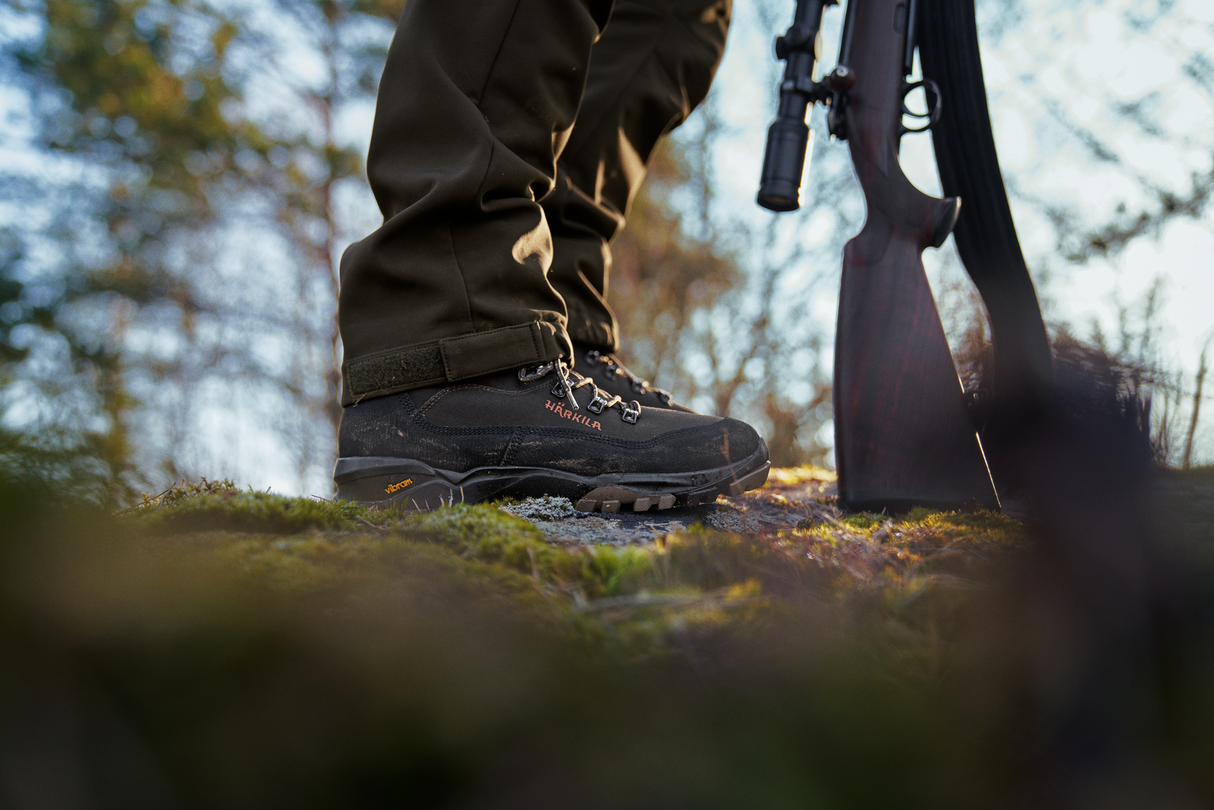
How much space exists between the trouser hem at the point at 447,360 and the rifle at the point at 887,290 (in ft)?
2.83

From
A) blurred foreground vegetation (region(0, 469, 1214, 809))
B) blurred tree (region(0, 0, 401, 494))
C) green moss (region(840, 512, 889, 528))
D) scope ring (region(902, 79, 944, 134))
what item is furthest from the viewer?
blurred tree (region(0, 0, 401, 494))

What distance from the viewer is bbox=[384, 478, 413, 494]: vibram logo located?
1588mm

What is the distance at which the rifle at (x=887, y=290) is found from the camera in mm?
1715

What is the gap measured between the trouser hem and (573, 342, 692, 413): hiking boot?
45 centimetres

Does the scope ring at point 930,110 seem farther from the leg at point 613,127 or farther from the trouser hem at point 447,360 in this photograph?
the trouser hem at point 447,360

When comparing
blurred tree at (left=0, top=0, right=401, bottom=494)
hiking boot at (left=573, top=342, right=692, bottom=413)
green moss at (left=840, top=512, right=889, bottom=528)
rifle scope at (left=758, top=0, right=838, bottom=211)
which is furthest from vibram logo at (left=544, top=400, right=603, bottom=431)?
blurred tree at (left=0, top=0, right=401, bottom=494)

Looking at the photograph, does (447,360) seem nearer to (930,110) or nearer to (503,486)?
(503,486)

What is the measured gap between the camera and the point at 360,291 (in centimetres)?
157

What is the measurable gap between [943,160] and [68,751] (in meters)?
2.48

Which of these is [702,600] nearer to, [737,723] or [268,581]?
[737,723]

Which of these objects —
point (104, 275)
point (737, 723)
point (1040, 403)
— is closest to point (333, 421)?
point (104, 275)

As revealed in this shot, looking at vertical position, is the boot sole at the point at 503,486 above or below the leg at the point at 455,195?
below

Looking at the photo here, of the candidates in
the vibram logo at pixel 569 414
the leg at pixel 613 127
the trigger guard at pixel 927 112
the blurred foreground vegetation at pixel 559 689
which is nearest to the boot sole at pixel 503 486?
the vibram logo at pixel 569 414

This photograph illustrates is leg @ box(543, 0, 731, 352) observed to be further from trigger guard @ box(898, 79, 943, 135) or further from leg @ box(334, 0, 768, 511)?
trigger guard @ box(898, 79, 943, 135)
